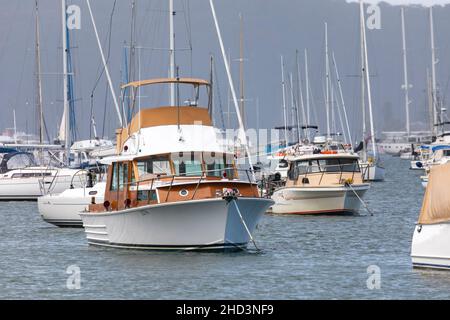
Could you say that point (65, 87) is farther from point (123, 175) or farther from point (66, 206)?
point (123, 175)

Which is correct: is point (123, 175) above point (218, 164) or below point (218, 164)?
below

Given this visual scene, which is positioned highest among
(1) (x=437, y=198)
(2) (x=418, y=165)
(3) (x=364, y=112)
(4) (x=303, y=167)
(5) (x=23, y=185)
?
(3) (x=364, y=112)

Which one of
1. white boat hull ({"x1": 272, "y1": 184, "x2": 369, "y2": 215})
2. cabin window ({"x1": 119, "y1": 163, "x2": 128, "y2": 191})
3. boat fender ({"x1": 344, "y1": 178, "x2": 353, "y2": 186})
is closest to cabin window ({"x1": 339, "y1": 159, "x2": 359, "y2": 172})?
boat fender ({"x1": 344, "y1": 178, "x2": 353, "y2": 186})

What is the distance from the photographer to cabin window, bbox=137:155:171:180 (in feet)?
111

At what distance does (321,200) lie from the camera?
162 feet

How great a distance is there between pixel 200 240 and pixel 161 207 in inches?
54.1

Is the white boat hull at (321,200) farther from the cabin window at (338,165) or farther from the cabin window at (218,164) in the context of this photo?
the cabin window at (218,164)

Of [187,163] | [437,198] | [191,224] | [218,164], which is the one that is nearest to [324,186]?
[218,164]

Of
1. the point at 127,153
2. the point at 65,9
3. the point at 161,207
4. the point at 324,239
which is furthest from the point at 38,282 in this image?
the point at 65,9

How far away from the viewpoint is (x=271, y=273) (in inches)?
1174

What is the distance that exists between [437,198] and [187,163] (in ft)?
27.9

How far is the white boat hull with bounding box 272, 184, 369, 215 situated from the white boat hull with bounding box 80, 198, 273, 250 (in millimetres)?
15926

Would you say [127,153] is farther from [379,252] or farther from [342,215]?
[342,215]

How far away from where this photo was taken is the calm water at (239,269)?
26891 millimetres
